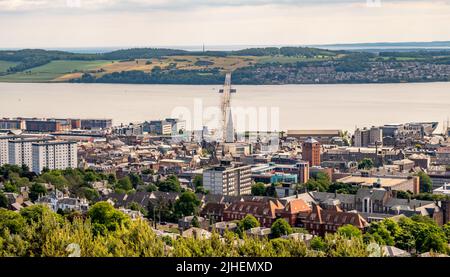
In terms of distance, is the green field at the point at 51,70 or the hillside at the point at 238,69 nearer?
the green field at the point at 51,70

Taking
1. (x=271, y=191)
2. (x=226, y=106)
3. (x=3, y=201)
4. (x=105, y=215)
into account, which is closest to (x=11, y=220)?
(x=105, y=215)

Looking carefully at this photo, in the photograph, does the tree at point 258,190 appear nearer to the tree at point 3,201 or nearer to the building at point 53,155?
the tree at point 3,201

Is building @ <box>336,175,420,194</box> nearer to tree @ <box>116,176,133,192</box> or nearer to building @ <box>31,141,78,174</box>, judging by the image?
tree @ <box>116,176,133,192</box>

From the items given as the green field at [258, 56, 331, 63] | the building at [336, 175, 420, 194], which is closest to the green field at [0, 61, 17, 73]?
the green field at [258, 56, 331, 63]

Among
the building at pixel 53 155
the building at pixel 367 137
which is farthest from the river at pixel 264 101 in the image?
the building at pixel 53 155

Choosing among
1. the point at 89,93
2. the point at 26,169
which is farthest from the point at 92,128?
the point at 26,169

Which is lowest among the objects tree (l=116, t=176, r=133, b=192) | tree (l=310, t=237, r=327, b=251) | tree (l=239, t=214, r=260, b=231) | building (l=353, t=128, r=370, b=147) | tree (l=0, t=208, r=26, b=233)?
tree (l=116, t=176, r=133, b=192)
